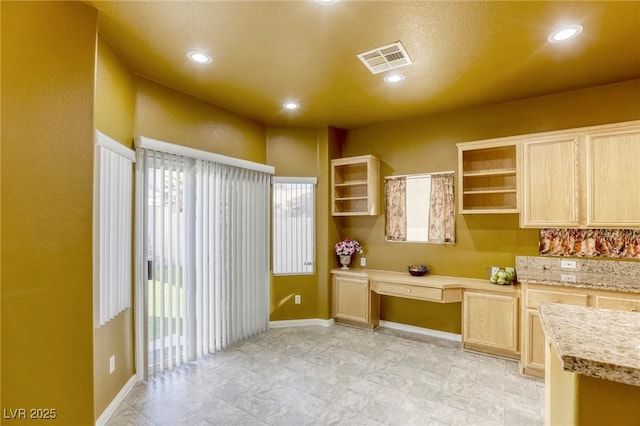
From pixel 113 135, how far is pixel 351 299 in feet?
11.2

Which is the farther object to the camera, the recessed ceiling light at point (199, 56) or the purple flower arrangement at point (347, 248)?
the purple flower arrangement at point (347, 248)

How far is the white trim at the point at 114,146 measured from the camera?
217 centimetres

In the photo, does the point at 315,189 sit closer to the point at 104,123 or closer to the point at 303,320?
the point at 303,320

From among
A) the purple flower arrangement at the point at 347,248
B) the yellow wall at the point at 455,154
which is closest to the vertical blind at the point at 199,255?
the purple flower arrangement at the point at 347,248

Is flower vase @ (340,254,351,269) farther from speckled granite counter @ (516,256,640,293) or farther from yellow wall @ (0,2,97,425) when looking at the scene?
yellow wall @ (0,2,97,425)

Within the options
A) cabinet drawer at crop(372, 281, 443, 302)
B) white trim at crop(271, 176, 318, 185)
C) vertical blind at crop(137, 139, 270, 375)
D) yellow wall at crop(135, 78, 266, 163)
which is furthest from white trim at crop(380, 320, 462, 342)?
yellow wall at crop(135, 78, 266, 163)

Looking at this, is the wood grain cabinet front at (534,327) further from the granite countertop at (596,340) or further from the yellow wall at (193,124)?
the yellow wall at (193,124)

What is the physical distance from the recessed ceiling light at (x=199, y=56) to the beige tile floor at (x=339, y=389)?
295cm

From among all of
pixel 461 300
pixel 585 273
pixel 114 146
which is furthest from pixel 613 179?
pixel 114 146

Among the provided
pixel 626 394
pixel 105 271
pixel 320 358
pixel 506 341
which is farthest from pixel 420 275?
pixel 105 271

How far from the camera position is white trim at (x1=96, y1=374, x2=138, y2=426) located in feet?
7.32

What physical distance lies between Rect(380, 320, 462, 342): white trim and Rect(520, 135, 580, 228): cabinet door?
5.61ft

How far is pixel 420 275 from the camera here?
3.96 metres

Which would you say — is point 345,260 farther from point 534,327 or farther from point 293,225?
point 534,327
